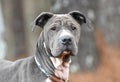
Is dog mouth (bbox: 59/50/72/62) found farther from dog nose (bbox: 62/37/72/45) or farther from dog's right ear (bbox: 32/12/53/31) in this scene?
dog's right ear (bbox: 32/12/53/31)

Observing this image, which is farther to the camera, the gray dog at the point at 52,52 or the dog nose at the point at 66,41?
the gray dog at the point at 52,52

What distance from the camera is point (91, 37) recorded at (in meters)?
19.3

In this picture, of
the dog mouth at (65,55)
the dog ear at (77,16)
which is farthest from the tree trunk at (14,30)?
the dog mouth at (65,55)

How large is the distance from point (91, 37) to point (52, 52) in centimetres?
814

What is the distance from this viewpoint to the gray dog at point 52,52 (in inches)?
440

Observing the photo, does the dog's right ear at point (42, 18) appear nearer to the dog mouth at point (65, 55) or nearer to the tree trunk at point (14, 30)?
the dog mouth at point (65, 55)

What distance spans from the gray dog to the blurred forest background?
246 inches

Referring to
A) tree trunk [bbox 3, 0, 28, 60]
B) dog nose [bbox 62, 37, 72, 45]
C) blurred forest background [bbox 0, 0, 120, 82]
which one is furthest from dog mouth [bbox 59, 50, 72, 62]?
tree trunk [bbox 3, 0, 28, 60]

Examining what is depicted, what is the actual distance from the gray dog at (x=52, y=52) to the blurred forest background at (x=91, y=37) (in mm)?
6261

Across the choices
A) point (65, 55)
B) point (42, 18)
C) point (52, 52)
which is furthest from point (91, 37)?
point (52, 52)

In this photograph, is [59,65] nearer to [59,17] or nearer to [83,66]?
[59,17]

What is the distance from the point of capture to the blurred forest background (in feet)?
61.8

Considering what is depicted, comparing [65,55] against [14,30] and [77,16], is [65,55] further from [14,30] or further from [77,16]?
[14,30]

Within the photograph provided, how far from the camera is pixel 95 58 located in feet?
64.0
